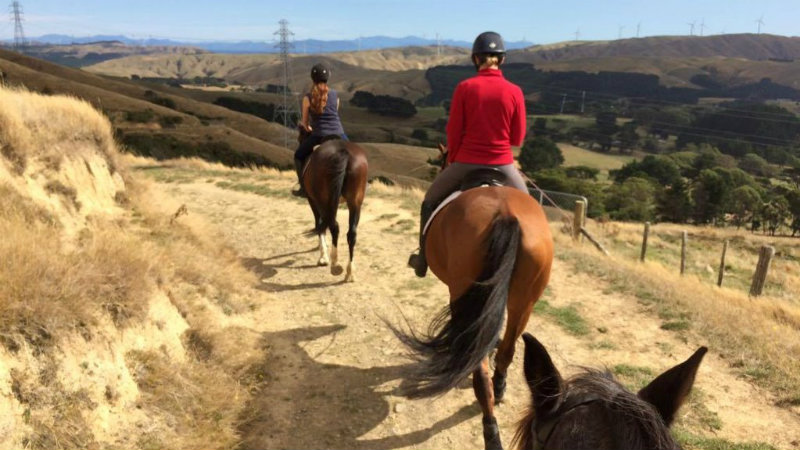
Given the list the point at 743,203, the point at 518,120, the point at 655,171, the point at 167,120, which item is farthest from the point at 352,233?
the point at 655,171

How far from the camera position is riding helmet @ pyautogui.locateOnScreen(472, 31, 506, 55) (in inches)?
180

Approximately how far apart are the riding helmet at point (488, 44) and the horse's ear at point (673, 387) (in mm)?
3544

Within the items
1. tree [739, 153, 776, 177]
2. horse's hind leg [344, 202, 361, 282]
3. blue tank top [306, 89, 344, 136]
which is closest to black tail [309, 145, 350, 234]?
horse's hind leg [344, 202, 361, 282]

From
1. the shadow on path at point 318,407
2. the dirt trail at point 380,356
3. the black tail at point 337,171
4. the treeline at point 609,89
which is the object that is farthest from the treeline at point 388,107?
the shadow on path at point 318,407

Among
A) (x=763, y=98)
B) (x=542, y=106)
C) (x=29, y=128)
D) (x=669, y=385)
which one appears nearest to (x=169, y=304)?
(x=29, y=128)

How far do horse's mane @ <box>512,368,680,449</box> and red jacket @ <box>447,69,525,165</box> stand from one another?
313 centimetres

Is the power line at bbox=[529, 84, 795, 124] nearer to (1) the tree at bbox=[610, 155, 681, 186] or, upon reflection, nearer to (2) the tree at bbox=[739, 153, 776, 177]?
(2) the tree at bbox=[739, 153, 776, 177]

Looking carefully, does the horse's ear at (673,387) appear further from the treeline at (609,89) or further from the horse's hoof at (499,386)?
the treeline at (609,89)

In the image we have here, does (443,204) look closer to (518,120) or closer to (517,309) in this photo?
(518,120)

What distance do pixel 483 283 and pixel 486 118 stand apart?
66.2 inches

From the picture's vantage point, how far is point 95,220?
7.15 meters

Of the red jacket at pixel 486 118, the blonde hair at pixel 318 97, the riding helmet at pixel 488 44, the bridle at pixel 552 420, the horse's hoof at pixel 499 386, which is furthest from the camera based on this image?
the blonde hair at pixel 318 97

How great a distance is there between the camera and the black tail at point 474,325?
12.1 ft

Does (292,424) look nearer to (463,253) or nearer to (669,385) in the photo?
(463,253)
